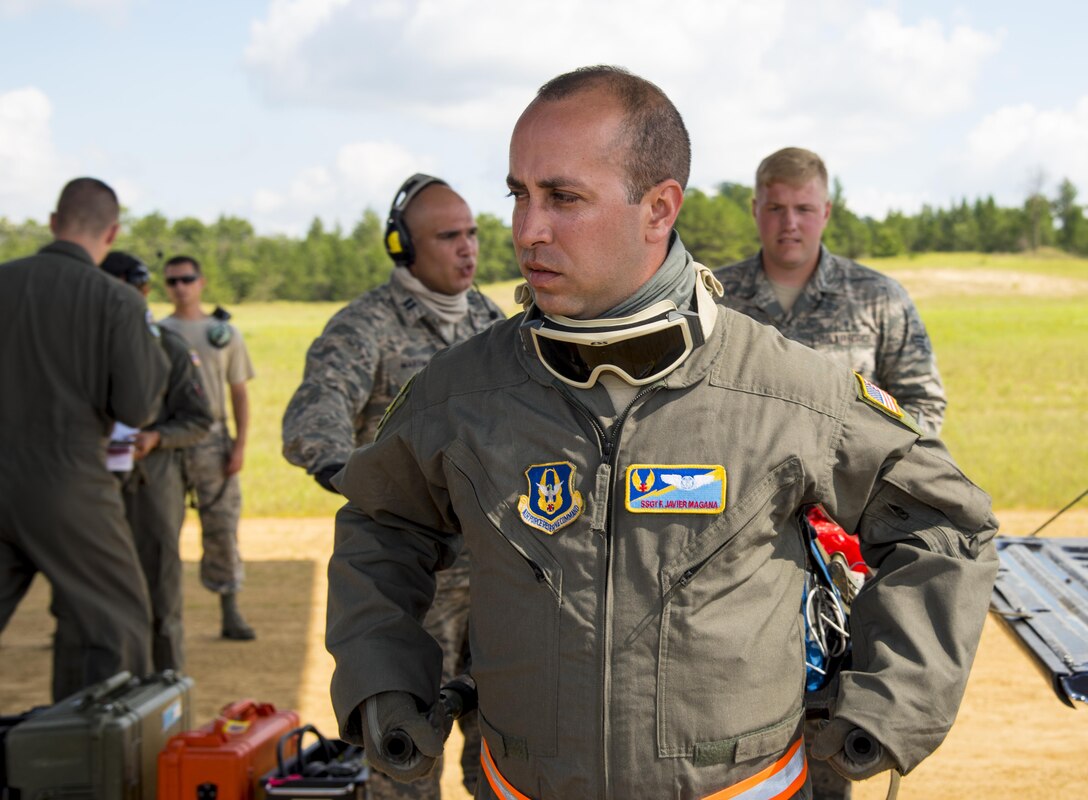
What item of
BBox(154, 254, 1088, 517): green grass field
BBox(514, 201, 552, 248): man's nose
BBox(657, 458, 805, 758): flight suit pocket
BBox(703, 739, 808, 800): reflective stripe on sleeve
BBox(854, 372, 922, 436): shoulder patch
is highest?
BBox(514, 201, 552, 248): man's nose

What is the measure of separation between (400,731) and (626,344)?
2.71 ft

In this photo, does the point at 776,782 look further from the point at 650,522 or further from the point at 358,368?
the point at 358,368

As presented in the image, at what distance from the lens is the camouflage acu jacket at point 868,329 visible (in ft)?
15.5

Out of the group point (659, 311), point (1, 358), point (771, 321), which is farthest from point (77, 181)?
point (659, 311)

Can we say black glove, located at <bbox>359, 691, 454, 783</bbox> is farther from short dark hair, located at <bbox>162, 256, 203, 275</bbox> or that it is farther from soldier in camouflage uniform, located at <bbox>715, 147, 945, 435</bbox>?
short dark hair, located at <bbox>162, 256, 203, 275</bbox>

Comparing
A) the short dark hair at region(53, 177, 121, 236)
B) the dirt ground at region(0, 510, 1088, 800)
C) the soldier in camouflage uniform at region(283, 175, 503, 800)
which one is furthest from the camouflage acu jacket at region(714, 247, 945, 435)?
the short dark hair at region(53, 177, 121, 236)

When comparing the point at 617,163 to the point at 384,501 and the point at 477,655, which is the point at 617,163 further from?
the point at 477,655

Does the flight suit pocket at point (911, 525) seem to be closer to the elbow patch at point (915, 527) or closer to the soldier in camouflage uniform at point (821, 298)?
the elbow patch at point (915, 527)

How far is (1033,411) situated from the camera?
20.5 m

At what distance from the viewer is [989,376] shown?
79.3 feet

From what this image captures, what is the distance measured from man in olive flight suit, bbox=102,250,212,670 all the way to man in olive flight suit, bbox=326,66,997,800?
4.38 metres

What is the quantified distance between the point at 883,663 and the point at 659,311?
720 millimetres

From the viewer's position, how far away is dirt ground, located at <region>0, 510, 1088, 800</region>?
207 inches

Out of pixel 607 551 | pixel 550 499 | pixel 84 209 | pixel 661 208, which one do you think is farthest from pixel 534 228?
pixel 84 209
